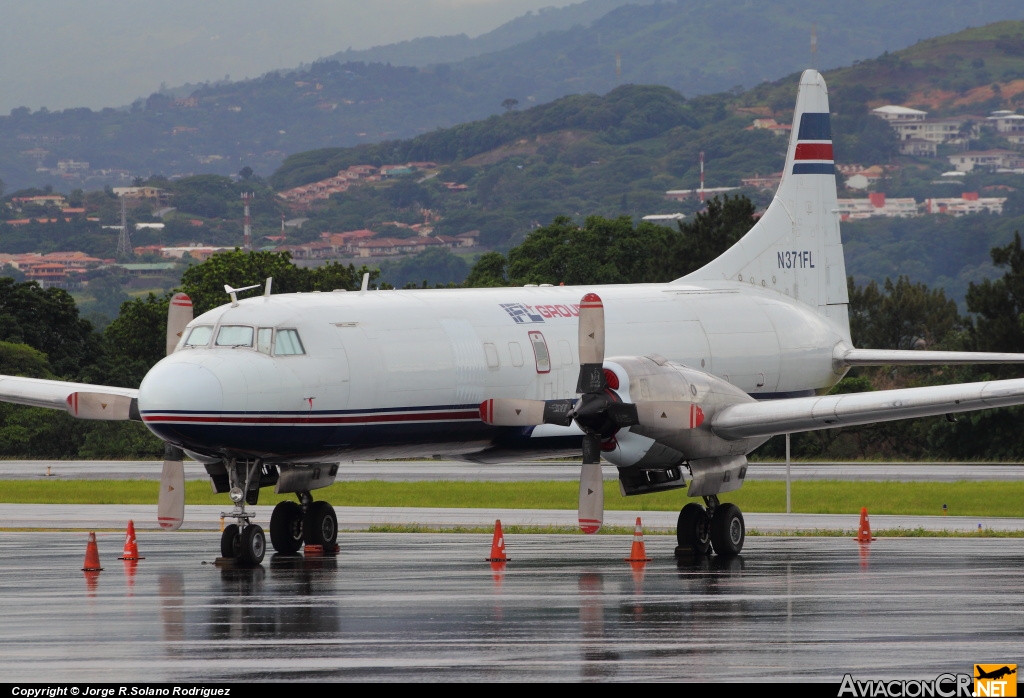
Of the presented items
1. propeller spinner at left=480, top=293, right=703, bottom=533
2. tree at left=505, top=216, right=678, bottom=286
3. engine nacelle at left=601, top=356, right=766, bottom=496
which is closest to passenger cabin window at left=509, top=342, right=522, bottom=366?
engine nacelle at left=601, top=356, right=766, bottom=496

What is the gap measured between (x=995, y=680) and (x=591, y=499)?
32.9 ft

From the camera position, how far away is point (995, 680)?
12.9 metres

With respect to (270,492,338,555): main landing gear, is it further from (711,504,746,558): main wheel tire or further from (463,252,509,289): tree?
(463,252,509,289): tree

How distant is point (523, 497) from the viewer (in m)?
40.4

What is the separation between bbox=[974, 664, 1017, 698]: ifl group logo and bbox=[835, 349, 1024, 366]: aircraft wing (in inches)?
542

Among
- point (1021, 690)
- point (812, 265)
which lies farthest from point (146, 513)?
point (1021, 690)

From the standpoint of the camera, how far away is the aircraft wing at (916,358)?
89.2ft

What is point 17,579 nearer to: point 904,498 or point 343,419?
point 343,419

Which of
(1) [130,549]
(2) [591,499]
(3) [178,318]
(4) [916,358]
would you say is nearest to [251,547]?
(1) [130,549]

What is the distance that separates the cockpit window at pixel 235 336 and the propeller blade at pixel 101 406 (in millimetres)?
2724

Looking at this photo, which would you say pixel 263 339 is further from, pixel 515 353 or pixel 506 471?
pixel 506 471

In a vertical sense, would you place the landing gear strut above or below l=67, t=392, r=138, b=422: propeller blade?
below

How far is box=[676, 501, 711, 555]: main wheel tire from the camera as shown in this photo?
2408 cm

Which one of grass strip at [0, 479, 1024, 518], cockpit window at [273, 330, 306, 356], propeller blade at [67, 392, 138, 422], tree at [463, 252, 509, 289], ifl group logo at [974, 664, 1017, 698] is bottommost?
grass strip at [0, 479, 1024, 518]
